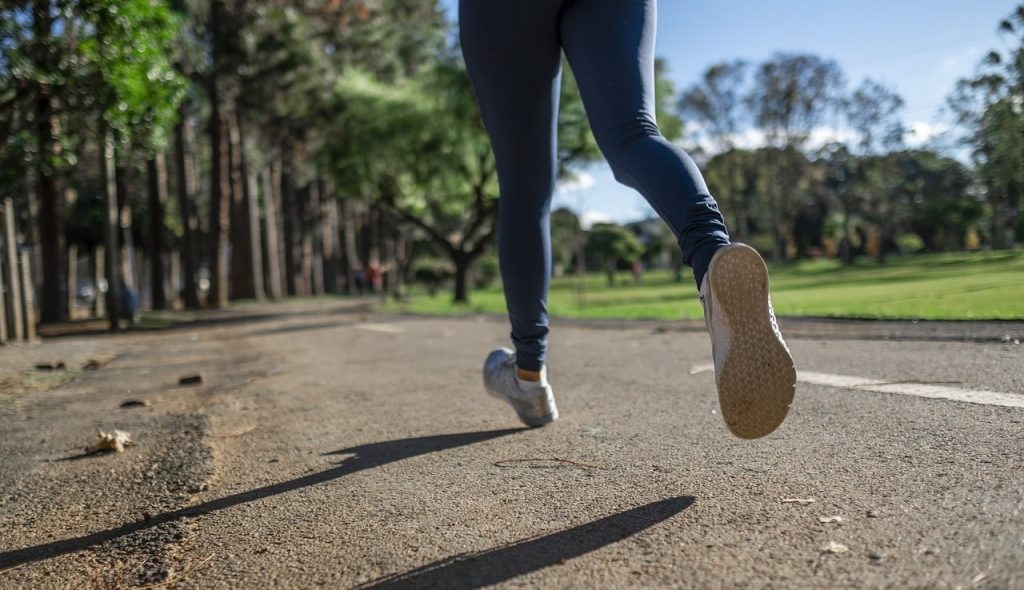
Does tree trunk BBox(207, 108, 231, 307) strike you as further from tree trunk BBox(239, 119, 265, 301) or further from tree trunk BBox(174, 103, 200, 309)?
tree trunk BBox(239, 119, 265, 301)

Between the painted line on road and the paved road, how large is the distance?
4 cm

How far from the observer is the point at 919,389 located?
2.66 metres

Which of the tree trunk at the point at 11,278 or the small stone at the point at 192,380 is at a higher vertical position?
the tree trunk at the point at 11,278

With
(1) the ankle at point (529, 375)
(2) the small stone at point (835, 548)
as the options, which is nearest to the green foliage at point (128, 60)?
(1) the ankle at point (529, 375)

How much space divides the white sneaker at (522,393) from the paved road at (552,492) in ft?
0.24

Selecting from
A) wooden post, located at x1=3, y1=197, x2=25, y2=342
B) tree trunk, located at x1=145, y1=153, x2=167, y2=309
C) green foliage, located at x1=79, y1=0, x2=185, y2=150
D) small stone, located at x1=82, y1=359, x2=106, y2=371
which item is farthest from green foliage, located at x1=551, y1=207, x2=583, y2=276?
tree trunk, located at x1=145, y1=153, x2=167, y2=309

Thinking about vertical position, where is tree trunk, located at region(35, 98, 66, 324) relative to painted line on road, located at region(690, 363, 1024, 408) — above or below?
above

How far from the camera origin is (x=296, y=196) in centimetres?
4328

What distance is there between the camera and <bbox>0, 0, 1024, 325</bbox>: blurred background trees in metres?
9.69

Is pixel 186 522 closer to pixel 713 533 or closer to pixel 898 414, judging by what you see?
pixel 713 533

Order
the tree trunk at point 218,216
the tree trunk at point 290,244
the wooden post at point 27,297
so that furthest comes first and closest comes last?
the tree trunk at point 290,244 → the tree trunk at point 218,216 → the wooden post at point 27,297

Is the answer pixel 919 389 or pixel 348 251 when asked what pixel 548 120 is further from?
pixel 348 251

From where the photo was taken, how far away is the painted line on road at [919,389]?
231 centimetres

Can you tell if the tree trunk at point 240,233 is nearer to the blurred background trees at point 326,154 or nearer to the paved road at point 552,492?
the blurred background trees at point 326,154
